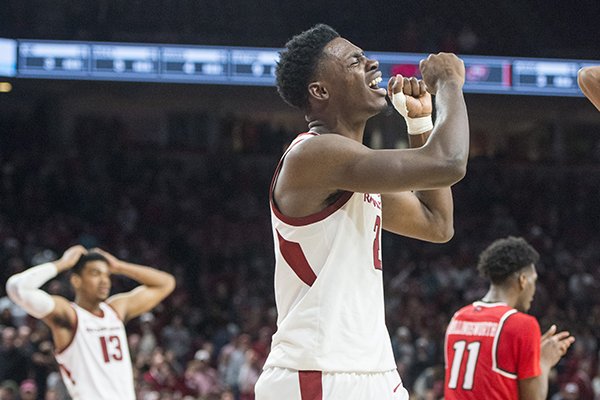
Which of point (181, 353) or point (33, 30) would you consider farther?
point (33, 30)

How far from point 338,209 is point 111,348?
3.84m

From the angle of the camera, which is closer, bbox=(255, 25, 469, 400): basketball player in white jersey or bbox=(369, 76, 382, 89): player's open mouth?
bbox=(255, 25, 469, 400): basketball player in white jersey

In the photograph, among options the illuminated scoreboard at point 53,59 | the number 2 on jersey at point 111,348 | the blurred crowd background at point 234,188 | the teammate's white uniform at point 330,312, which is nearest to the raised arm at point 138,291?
the number 2 on jersey at point 111,348

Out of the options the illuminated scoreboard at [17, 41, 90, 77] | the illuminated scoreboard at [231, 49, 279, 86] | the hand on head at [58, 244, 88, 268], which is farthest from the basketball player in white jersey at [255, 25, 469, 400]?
the illuminated scoreboard at [17, 41, 90, 77]

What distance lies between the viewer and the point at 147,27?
49.8 feet

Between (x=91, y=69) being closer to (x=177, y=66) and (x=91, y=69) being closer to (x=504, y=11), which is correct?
(x=177, y=66)

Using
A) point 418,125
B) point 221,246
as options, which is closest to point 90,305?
point 418,125

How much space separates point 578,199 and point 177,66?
8.22 meters

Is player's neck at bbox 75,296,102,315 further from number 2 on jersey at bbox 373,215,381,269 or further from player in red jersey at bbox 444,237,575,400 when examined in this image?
number 2 on jersey at bbox 373,215,381,269

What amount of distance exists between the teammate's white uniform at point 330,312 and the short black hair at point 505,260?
7.08ft

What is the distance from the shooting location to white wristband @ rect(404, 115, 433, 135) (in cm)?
334

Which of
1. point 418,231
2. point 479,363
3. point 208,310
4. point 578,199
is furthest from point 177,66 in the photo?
point 418,231

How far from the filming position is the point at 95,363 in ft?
20.8

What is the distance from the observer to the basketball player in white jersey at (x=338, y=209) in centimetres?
282
